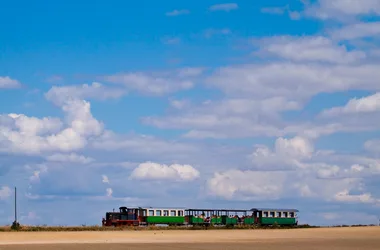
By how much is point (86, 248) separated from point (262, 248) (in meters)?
11.5

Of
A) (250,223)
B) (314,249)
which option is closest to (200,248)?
(314,249)

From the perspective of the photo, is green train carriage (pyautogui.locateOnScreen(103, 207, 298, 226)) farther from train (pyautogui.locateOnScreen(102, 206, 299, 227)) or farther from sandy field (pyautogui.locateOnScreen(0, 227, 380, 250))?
sandy field (pyautogui.locateOnScreen(0, 227, 380, 250))

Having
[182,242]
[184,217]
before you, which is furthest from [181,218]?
[182,242]

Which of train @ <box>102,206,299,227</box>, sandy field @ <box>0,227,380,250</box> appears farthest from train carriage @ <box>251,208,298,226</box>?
sandy field @ <box>0,227,380,250</box>

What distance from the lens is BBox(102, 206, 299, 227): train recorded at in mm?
100875

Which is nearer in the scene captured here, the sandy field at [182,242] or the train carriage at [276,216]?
the sandy field at [182,242]

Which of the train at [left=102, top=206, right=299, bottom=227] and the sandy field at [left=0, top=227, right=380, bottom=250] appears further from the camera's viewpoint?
the train at [left=102, top=206, right=299, bottom=227]

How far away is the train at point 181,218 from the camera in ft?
331

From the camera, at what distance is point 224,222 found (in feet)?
345

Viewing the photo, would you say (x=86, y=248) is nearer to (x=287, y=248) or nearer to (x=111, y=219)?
(x=287, y=248)

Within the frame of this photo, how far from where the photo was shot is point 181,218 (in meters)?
102

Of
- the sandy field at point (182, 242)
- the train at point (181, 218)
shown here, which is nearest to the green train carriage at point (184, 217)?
the train at point (181, 218)

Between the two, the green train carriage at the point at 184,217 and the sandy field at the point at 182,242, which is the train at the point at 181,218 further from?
the sandy field at the point at 182,242

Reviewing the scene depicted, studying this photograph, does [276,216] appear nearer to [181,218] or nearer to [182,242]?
[181,218]
